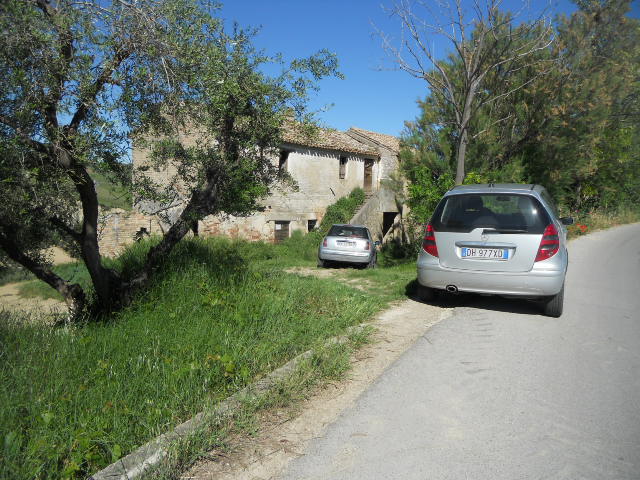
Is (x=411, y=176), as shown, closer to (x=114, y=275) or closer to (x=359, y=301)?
(x=359, y=301)

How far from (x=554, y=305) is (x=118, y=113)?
585 centimetres

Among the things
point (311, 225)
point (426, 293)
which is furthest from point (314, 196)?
point (426, 293)

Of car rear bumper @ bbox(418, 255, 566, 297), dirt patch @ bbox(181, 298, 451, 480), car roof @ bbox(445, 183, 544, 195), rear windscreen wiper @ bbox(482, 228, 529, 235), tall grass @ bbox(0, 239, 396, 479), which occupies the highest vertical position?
car roof @ bbox(445, 183, 544, 195)

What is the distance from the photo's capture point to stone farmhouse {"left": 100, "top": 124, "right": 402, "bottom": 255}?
66.2 ft

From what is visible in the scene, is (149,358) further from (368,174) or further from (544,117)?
(368,174)

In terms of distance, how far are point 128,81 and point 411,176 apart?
12.8 metres

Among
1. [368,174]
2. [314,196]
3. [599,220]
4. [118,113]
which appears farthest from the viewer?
[368,174]

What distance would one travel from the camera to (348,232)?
45.4 ft

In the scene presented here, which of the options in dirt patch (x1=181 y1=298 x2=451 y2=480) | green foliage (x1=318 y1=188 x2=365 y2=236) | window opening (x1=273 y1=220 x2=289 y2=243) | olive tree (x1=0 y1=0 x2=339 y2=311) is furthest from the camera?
green foliage (x1=318 y1=188 x2=365 y2=236)

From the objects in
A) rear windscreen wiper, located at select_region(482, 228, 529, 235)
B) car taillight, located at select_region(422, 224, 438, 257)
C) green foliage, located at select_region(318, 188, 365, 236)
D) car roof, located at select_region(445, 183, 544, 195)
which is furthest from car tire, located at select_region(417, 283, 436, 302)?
green foliage, located at select_region(318, 188, 365, 236)

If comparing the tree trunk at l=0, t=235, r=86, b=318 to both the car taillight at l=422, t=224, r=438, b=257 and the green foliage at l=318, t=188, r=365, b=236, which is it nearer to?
the car taillight at l=422, t=224, r=438, b=257

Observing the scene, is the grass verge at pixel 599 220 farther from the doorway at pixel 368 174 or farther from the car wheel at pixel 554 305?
the car wheel at pixel 554 305

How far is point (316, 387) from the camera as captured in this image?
3.69m

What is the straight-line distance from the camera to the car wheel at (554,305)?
5.80m
